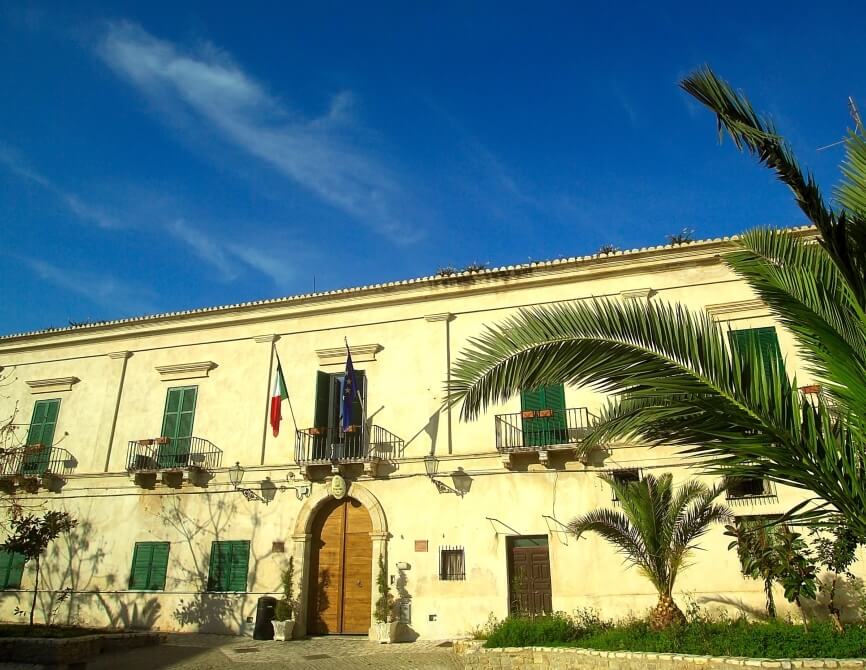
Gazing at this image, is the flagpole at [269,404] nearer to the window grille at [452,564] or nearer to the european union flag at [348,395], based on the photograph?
the european union flag at [348,395]

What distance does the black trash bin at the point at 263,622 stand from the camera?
580 inches

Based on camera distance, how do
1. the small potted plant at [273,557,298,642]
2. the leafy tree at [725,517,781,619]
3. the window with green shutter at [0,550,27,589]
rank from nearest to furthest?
the leafy tree at [725,517,781,619] < the small potted plant at [273,557,298,642] < the window with green shutter at [0,550,27,589]

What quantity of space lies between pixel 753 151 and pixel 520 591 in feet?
36.9

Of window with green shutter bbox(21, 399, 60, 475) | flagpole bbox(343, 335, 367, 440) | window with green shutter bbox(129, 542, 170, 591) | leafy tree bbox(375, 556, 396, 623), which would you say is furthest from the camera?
window with green shutter bbox(21, 399, 60, 475)

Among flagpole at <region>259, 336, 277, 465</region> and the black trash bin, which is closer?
the black trash bin

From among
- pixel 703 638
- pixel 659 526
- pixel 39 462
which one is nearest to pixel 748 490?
pixel 659 526

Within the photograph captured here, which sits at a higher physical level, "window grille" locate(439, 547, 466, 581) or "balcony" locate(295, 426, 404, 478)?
"balcony" locate(295, 426, 404, 478)

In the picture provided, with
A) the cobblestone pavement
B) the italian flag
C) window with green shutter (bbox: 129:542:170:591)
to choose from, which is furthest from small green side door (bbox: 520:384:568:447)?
window with green shutter (bbox: 129:542:170:591)

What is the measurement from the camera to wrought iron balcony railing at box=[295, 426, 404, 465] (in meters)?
15.9

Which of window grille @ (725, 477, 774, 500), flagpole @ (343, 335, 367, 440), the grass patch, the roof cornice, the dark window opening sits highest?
the roof cornice

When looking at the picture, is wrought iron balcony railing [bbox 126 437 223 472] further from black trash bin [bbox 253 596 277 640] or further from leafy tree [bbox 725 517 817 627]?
leafy tree [bbox 725 517 817 627]

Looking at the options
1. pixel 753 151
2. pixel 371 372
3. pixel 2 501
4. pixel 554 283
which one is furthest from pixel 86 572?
pixel 753 151

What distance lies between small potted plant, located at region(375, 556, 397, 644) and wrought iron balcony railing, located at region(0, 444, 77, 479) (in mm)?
9428

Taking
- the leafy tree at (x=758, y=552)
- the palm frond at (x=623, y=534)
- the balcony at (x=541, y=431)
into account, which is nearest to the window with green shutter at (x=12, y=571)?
the balcony at (x=541, y=431)
